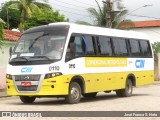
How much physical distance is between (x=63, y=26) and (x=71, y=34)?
0.44 metres

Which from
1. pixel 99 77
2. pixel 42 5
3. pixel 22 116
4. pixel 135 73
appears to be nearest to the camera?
pixel 22 116

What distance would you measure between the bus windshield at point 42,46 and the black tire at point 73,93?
1.30m

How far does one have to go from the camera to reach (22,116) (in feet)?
42.3

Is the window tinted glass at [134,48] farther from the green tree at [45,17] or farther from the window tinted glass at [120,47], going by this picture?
the green tree at [45,17]

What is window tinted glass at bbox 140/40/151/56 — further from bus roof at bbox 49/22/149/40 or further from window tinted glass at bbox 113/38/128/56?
window tinted glass at bbox 113/38/128/56

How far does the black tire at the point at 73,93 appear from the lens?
17453mm

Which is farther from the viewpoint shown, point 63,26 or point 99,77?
point 99,77

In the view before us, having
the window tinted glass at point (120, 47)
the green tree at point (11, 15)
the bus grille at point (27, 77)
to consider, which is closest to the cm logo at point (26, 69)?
the bus grille at point (27, 77)

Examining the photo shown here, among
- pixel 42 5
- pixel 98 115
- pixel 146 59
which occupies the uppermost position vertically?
pixel 42 5

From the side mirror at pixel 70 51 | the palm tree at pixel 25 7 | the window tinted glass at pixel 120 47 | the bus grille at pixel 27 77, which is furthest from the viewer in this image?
the palm tree at pixel 25 7

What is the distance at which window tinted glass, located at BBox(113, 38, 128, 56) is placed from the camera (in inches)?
826

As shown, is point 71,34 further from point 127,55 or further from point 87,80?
point 127,55

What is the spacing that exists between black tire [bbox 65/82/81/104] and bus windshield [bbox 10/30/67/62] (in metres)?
1.30

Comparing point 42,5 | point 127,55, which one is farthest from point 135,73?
point 42,5
